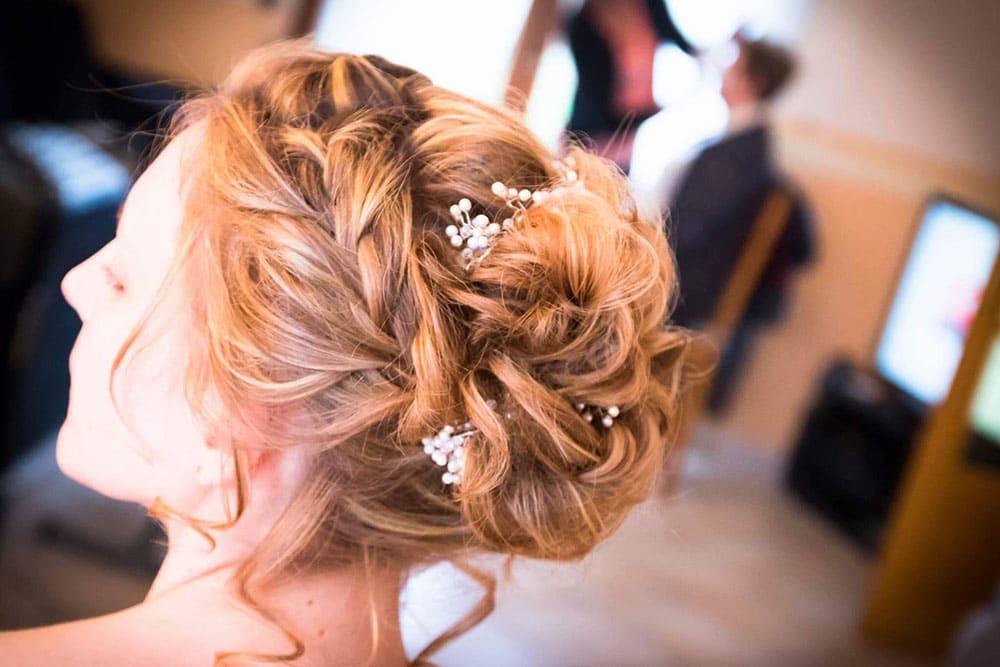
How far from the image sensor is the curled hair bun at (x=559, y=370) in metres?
0.53

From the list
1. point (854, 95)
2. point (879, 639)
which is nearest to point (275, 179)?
point (854, 95)

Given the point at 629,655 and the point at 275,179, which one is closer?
the point at 275,179

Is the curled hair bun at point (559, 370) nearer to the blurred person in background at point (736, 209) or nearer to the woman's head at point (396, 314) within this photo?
the woman's head at point (396, 314)

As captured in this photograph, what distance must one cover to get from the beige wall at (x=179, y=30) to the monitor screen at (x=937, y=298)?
114 cm

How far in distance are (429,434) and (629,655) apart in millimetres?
1142

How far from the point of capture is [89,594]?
1.33 metres

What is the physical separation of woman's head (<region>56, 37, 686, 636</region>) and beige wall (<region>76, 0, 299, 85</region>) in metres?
0.93

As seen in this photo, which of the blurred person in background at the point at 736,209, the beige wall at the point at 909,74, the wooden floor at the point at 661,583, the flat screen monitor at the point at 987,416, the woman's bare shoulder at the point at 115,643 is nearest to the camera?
the woman's bare shoulder at the point at 115,643

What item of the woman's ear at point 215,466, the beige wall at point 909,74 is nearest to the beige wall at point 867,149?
the beige wall at point 909,74

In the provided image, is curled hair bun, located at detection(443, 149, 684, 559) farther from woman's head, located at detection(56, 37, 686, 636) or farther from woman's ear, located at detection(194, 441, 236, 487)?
woman's ear, located at detection(194, 441, 236, 487)

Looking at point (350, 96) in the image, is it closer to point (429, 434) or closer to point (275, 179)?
point (275, 179)

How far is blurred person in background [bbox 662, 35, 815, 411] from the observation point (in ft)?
4.84

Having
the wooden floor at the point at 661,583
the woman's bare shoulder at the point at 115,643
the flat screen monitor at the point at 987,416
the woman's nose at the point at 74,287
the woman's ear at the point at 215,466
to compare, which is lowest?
the wooden floor at the point at 661,583

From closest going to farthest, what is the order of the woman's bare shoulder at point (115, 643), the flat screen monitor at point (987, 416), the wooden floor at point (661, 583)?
the woman's bare shoulder at point (115, 643) → the wooden floor at point (661, 583) → the flat screen monitor at point (987, 416)
